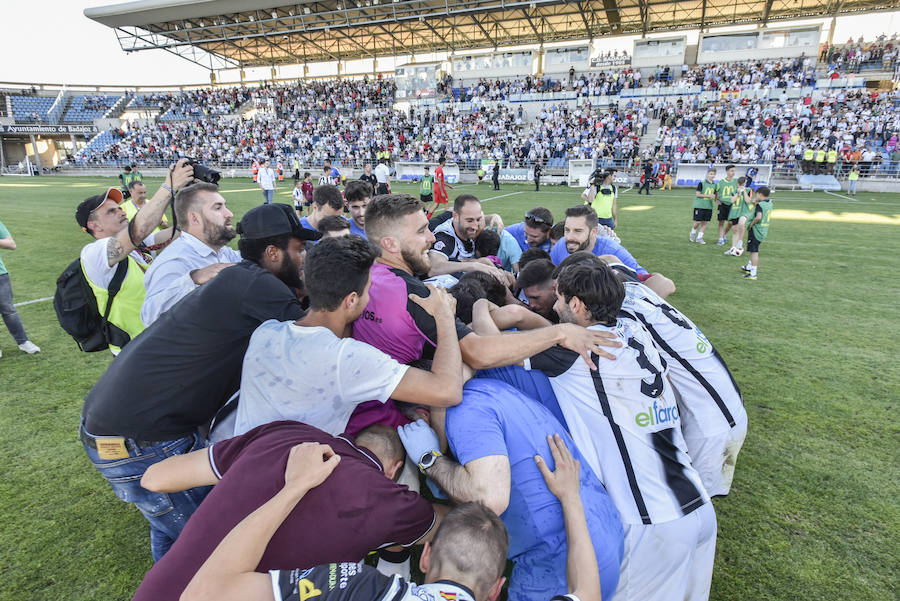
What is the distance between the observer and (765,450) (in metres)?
3.80

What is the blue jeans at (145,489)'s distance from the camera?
7.29ft

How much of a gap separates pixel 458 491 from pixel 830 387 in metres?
4.86

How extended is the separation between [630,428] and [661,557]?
58 cm

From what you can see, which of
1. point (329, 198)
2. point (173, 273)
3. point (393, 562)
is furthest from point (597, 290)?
point (329, 198)

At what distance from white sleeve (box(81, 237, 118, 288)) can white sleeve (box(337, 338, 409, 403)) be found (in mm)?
2555

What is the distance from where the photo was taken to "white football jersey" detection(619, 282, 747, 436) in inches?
A: 115

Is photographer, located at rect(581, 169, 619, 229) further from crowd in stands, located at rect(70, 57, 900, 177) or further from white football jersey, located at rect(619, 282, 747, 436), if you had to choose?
crowd in stands, located at rect(70, 57, 900, 177)

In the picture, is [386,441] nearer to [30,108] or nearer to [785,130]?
[785,130]

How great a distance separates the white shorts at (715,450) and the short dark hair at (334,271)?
2411 millimetres

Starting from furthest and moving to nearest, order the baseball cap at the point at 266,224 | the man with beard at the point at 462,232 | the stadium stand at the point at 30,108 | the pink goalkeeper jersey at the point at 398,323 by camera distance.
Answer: the stadium stand at the point at 30,108, the man with beard at the point at 462,232, the baseball cap at the point at 266,224, the pink goalkeeper jersey at the point at 398,323

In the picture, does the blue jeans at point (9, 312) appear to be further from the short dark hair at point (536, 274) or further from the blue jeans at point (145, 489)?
the short dark hair at point (536, 274)

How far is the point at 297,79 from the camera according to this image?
5475 cm

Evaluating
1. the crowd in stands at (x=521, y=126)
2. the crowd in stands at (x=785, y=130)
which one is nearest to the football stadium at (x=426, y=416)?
the crowd in stands at (x=785, y=130)

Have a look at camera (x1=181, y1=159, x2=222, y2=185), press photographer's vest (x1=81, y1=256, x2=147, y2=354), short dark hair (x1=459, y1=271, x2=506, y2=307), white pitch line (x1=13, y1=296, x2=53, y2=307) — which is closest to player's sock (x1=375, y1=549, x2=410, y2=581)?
short dark hair (x1=459, y1=271, x2=506, y2=307)
